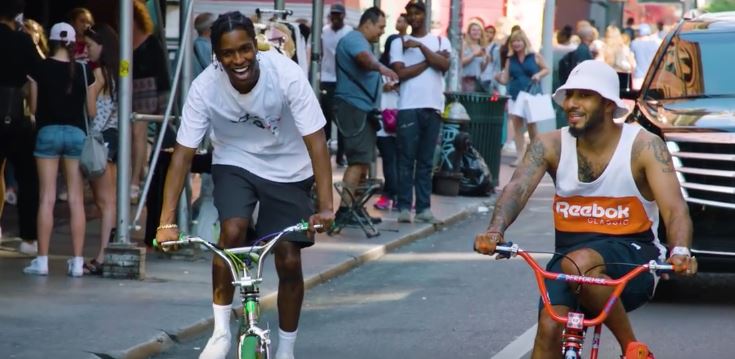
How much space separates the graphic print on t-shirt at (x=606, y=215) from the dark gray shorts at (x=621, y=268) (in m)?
0.07

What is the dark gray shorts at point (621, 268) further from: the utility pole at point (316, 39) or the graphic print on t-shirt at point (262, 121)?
the utility pole at point (316, 39)

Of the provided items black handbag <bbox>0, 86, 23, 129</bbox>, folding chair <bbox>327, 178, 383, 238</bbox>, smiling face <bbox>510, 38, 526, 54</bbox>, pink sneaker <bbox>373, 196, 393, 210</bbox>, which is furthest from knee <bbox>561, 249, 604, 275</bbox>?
smiling face <bbox>510, 38, 526, 54</bbox>

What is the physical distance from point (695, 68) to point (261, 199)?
5.18 metres

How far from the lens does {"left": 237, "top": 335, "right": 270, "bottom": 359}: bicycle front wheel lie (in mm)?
5977

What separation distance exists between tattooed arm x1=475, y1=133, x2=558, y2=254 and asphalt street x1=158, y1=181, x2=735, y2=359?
8.57 feet

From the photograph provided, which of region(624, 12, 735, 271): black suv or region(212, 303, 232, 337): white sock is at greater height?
region(624, 12, 735, 271): black suv

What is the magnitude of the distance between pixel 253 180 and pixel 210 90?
1.63ft

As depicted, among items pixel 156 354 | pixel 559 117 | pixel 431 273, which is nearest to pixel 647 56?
pixel 559 117

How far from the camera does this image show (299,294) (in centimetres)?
727

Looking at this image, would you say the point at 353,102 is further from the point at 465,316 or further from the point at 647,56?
the point at 647,56

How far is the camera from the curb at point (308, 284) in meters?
8.40

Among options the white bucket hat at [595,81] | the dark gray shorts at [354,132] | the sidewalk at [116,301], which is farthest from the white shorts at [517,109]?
the white bucket hat at [595,81]

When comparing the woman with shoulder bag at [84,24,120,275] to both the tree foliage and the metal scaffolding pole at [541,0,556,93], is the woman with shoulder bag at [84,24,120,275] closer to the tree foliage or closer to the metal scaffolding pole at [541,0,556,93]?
the metal scaffolding pole at [541,0,556,93]

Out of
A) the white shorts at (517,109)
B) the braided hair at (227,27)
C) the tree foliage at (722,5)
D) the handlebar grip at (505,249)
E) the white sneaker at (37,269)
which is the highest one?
the braided hair at (227,27)
